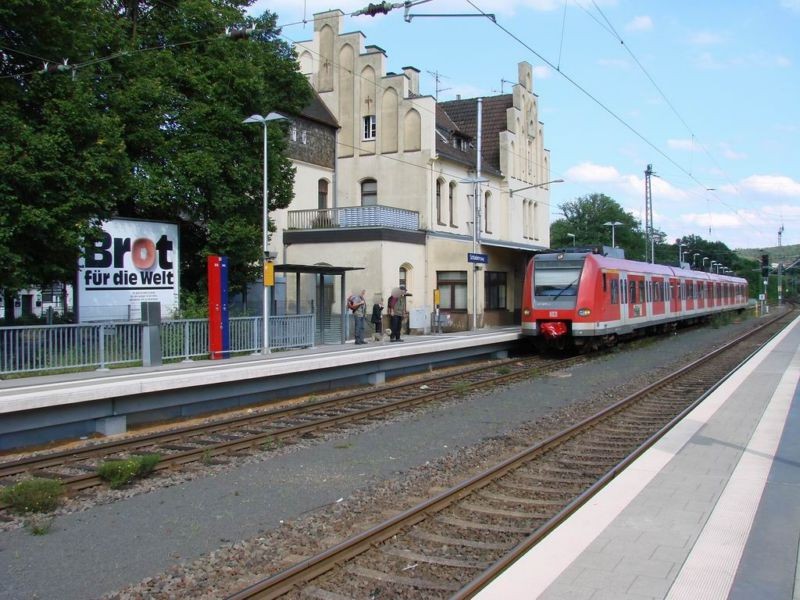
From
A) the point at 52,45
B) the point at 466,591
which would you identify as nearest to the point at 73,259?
the point at 52,45

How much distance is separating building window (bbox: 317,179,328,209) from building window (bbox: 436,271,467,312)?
20.2 feet

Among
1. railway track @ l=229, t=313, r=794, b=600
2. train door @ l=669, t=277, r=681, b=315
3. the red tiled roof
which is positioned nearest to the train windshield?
railway track @ l=229, t=313, r=794, b=600

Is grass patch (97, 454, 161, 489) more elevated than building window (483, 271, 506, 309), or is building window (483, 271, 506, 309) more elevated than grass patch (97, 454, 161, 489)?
building window (483, 271, 506, 309)

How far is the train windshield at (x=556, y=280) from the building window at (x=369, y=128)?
47.5 ft

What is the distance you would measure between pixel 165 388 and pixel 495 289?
27.5m

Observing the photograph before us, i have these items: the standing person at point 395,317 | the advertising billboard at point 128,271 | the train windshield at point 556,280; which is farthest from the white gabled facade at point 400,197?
the advertising billboard at point 128,271

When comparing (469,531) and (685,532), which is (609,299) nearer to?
(469,531)

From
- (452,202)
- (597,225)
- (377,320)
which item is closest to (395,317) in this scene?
(377,320)

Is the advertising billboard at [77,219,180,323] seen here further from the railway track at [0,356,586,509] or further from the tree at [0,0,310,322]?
the railway track at [0,356,586,509]

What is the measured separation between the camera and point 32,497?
732cm

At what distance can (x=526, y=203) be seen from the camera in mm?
44719

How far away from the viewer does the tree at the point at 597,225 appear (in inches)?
3986

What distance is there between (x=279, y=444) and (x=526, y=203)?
36.2 meters

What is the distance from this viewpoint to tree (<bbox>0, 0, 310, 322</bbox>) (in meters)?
15.9
